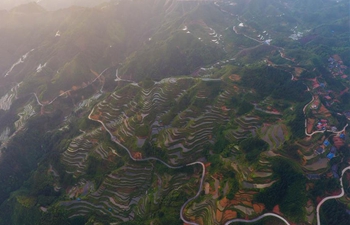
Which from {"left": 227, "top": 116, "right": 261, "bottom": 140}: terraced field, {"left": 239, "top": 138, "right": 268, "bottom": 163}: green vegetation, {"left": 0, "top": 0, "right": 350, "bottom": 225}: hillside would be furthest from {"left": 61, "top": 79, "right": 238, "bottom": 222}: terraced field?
{"left": 239, "top": 138, "right": 268, "bottom": 163}: green vegetation

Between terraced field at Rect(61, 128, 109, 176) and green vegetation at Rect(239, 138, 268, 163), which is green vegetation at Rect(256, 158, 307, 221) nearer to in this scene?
green vegetation at Rect(239, 138, 268, 163)

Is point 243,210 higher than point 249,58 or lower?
higher

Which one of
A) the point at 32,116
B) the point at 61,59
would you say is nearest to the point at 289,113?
the point at 32,116

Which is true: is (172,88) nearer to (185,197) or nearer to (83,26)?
(185,197)

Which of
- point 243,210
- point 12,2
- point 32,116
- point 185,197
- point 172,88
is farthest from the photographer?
point 12,2

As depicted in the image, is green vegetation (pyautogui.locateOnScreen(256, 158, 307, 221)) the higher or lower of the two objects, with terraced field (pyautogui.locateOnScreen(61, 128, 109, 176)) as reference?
higher

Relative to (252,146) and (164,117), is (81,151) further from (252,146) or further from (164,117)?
(252,146)

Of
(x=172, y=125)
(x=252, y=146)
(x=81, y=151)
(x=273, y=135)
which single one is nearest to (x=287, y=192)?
(x=252, y=146)

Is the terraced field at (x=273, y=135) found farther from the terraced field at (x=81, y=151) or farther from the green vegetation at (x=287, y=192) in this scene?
the terraced field at (x=81, y=151)
